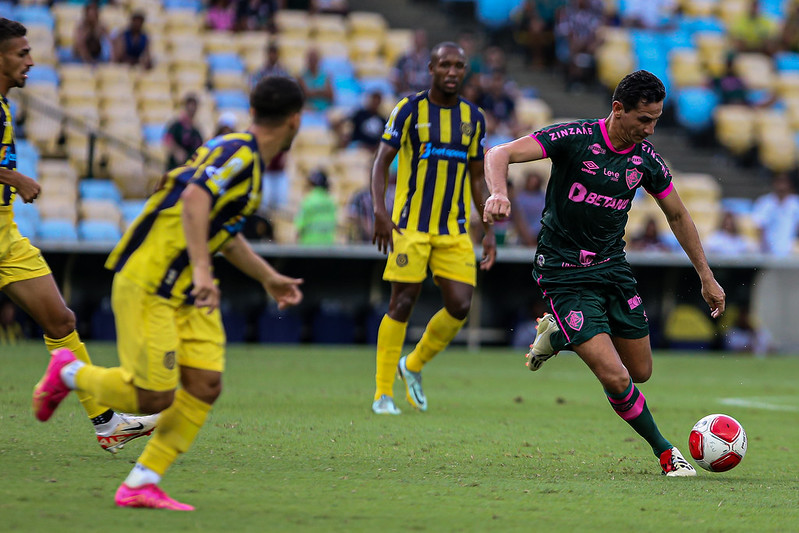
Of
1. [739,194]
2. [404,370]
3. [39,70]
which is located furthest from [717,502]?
[739,194]

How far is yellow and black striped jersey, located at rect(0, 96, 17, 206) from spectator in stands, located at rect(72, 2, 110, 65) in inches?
457

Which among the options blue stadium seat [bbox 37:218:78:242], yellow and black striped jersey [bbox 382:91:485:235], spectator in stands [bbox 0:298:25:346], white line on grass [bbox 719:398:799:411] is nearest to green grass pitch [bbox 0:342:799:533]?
white line on grass [bbox 719:398:799:411]

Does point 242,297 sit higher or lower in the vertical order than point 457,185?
lower

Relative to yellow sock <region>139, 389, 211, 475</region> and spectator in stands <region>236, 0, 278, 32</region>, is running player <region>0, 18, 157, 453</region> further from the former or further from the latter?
spectator in stands <region>236, 0, 278, 32</region>

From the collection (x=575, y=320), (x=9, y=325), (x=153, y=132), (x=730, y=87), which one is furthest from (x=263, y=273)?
(x=730, y=87)

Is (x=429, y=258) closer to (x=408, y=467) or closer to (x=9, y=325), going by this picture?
(x=408, y=467)

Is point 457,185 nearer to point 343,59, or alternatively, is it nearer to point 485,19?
point 343,59

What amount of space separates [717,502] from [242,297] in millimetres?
11722

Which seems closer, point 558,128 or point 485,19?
point 558,128

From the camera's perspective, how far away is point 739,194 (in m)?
22.1

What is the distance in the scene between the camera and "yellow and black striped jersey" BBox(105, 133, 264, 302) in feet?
16.3

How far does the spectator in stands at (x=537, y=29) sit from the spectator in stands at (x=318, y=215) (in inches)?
348

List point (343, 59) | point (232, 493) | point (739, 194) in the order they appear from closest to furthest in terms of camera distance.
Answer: point (232, 493) → point (343, 59) → point (739, 194)

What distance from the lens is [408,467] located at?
636 cm
